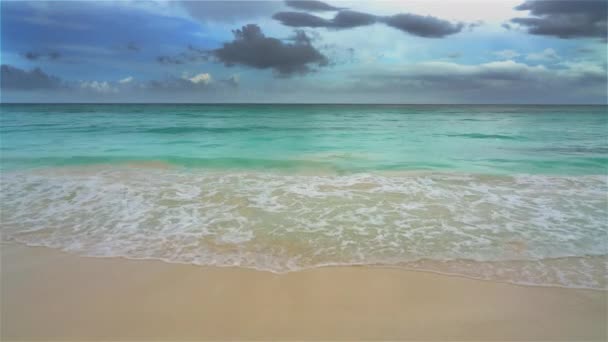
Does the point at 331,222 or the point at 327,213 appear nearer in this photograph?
the point at 331,222

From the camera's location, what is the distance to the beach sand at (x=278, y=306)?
2.82m

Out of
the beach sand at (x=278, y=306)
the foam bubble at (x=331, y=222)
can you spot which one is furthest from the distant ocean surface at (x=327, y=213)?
the beach sand at (x=278, y=306)

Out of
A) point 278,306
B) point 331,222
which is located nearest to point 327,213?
point 331,222

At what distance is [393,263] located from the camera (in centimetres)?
395

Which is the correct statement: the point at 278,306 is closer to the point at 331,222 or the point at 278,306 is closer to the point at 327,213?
the point at 331,222

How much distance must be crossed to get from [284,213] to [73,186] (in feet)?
17.0

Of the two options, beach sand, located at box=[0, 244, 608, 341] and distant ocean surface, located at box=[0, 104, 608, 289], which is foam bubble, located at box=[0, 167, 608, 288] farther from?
beach sand, located at box=[0, 244, 608, 341]

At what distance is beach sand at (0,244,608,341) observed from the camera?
282 centimetres

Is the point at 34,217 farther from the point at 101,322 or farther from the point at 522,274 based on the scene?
the point at 522,274

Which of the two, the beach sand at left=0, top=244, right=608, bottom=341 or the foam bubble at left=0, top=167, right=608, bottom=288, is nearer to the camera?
the beach sand at left=0, top=244, right=608, bottom=341

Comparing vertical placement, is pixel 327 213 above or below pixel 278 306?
above

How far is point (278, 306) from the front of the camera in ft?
10.3

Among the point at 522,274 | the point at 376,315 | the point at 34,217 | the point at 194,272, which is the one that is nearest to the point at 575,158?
the point at 522,274

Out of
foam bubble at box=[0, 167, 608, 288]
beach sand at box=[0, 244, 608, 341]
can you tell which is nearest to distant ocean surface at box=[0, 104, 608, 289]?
foam bubble at box=[0, 167, 608, 288]
